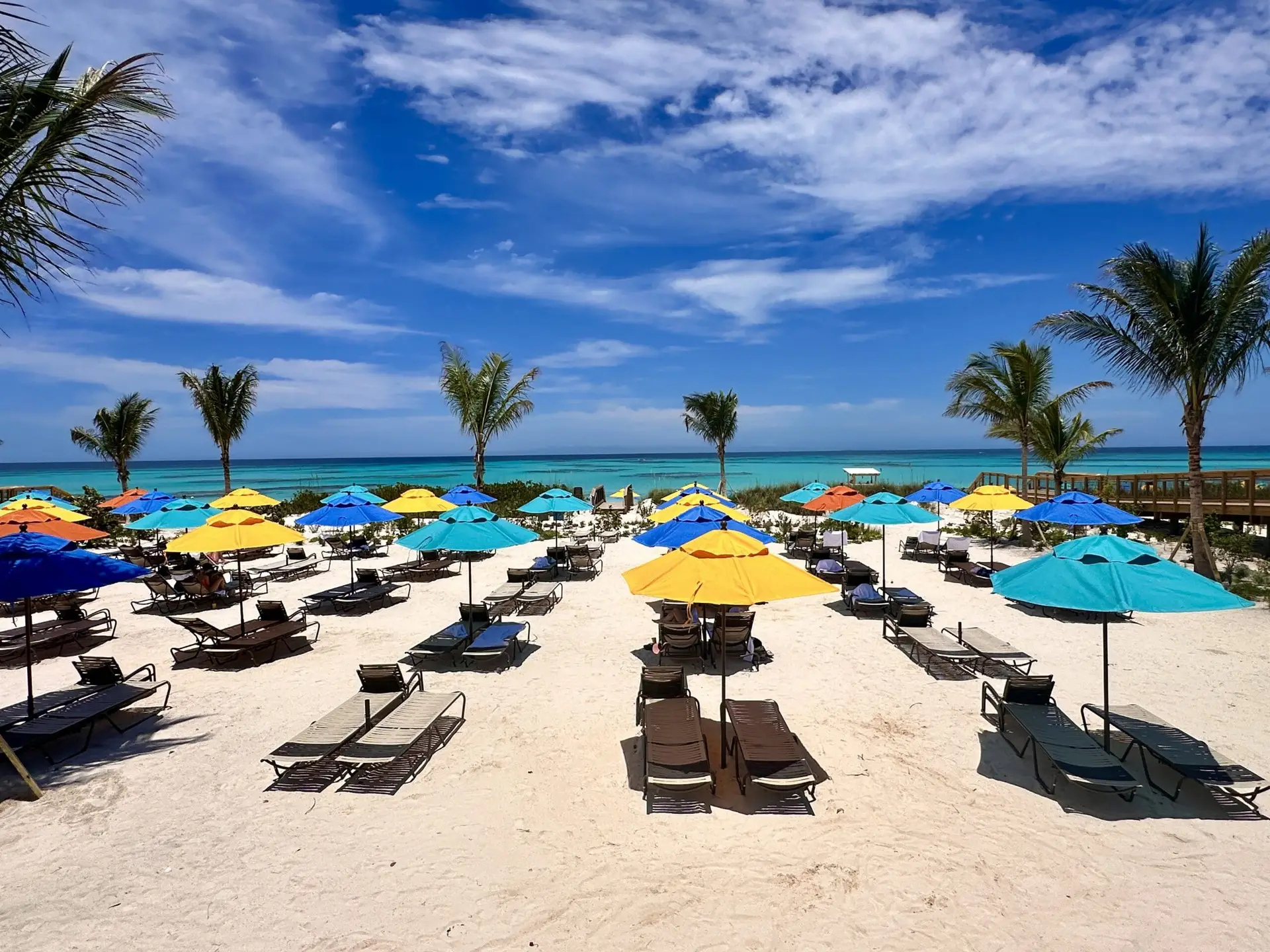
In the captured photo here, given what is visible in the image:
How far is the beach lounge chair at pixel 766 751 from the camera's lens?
205 inches

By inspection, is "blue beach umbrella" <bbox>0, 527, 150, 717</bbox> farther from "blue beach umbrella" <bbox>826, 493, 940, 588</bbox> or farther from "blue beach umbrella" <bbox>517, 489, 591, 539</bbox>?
"blue beach umbrella" <bbox>826, 493, 940, 588</bbox>

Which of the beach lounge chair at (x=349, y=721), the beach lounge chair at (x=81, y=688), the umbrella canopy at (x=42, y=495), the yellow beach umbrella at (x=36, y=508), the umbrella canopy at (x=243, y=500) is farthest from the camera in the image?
the umbrella canopy at (x=42, y=495)

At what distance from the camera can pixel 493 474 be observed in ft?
261

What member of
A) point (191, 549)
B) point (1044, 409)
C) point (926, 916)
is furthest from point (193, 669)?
point (1044, 409)

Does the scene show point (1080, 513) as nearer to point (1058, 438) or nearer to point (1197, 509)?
point (1197, 509)

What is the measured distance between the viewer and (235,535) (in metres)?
9.48

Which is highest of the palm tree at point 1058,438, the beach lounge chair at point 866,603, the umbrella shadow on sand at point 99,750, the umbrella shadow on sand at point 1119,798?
the palm tree at point 1058,438

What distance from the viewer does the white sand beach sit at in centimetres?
389

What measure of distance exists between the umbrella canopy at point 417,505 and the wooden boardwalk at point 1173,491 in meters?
15.6

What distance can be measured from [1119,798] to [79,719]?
397 inches

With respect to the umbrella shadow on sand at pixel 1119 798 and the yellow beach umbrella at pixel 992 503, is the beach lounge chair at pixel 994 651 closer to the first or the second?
the umbrella shadow on sand at pixel 1119 798

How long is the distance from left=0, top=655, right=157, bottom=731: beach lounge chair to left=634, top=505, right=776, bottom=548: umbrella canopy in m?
6.79

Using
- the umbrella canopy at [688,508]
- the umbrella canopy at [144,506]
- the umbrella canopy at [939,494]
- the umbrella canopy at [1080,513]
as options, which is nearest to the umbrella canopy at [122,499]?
the umbrella canopy at [144,506]

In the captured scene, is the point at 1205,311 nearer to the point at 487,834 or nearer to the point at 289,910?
the point at 487,834
